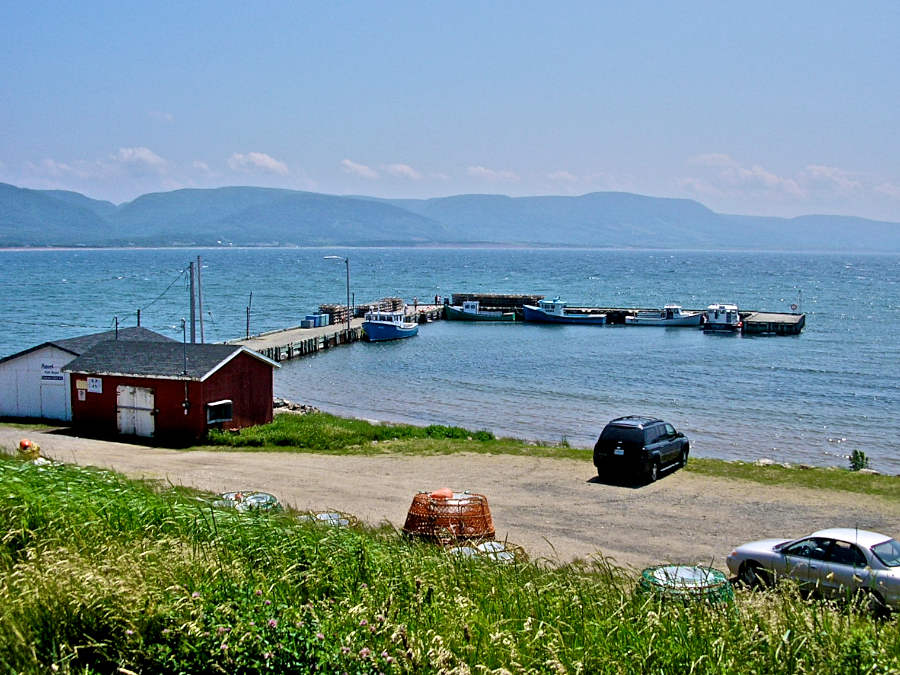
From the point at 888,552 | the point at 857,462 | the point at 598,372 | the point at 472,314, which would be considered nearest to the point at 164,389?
the point at 888,552

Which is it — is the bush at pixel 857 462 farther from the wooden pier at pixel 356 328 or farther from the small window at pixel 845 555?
the wooden pier at pixel 356 328

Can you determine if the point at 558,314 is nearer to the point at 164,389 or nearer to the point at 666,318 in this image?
the point at 666,318

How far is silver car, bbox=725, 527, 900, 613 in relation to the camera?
1202 cm

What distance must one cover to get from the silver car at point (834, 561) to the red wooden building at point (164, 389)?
1850 centimetres

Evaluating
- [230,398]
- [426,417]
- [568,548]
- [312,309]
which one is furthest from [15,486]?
[312,309]

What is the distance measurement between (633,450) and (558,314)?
63.3m

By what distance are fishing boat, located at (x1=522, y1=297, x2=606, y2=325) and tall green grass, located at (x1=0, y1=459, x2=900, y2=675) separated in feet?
253

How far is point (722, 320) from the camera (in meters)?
77.6

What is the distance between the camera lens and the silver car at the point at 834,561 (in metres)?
12.0

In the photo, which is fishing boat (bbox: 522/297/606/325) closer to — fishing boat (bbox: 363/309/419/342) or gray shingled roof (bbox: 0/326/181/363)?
fishing boat (bbox: 363/309/419/342)

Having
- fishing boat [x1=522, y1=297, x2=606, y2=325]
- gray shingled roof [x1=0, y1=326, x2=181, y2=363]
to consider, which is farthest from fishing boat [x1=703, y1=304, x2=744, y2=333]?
gray shingled roof [x1=0, y1=326, x2=181, y2=363]

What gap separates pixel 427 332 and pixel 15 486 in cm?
6795

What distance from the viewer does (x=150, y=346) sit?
95.6 feet

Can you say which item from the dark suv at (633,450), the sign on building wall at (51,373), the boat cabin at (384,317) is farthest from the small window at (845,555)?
the boat cabin at (384,317)
